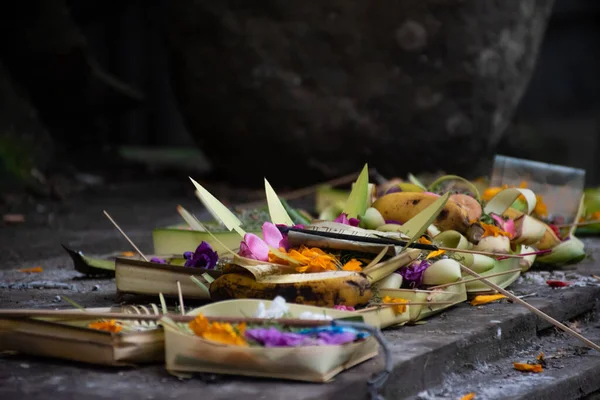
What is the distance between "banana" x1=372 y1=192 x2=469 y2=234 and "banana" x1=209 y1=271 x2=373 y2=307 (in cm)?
62

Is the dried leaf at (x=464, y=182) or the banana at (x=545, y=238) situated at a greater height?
the dried leaf at (x=464, y=182)

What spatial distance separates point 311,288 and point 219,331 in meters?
0.32

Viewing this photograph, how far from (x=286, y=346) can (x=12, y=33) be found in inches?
186

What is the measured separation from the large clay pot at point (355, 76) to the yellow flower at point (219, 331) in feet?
11.1

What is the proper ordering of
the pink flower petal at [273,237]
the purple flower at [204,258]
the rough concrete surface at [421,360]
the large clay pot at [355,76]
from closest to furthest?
the rough concrete surface at [421,360] < the pink flower petal at [273,237] < the purple flower at [204,258] < the large clay pot at [355,76]

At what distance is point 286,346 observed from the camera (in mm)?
1546

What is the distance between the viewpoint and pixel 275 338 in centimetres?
155

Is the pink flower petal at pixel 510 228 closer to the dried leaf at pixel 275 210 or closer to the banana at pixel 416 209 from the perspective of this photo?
the banana at pixel 416 209

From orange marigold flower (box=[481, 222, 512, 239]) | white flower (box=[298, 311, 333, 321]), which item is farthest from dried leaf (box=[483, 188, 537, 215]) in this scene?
white flower (box=[298, 311, 333, 321])

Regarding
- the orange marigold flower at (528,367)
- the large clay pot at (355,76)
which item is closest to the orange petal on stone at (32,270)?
the orange marigold flower at (528,367)

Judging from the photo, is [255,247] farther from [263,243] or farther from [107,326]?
[107,326]

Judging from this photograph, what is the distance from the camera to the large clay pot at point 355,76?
15.5 feet

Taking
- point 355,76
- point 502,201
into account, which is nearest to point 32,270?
point 502,201

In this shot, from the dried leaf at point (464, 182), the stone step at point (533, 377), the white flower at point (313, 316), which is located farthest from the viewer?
the dried leaf at point (464, 182)
